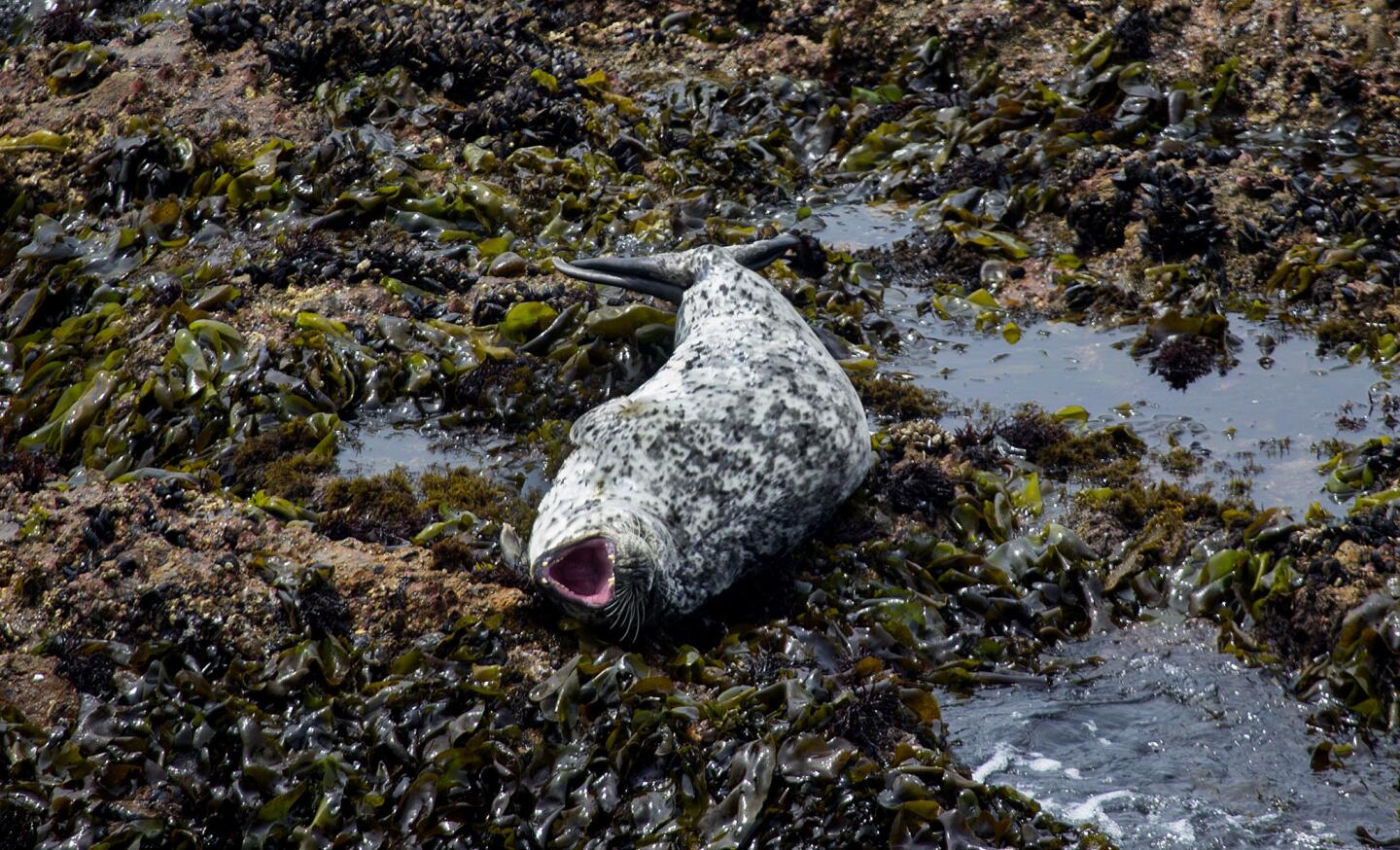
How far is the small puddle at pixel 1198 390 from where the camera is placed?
6.12 metres

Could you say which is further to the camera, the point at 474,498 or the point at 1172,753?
the point at 474,498

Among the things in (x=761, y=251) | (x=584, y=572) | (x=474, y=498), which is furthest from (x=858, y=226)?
(x=584, y=572)

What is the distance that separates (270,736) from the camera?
14.2ft

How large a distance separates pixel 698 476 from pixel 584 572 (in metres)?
0.87

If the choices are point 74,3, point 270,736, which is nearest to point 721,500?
point 270,736

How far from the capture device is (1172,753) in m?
4.45

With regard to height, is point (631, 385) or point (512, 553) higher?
point (512, 553)

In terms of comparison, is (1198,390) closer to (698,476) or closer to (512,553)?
(698,476)

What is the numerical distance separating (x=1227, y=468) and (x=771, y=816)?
10.7ft

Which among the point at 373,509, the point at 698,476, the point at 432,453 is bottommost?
the point at 432,453

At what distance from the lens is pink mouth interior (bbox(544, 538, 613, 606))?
15.6 ft

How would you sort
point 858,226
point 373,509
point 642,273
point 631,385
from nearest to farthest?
point 373,509, point 631,385, point 642,273, point 858,226

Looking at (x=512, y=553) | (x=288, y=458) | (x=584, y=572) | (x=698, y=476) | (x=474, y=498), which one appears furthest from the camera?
(x=288, y=458)

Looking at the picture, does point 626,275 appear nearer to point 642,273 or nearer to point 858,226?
point 642,273
